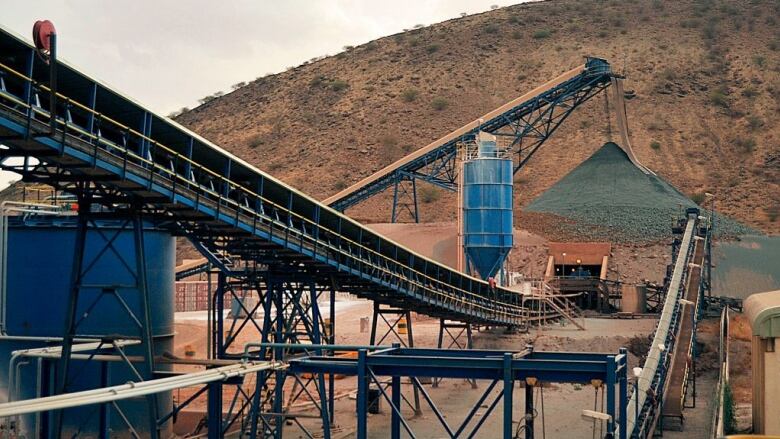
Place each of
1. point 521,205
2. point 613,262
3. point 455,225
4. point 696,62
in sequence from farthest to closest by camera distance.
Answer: point 696,62
point 521,205
point 455,225
point 613,262

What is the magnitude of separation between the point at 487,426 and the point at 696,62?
75.2 m

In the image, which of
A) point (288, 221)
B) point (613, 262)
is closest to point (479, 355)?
point (288, 221)

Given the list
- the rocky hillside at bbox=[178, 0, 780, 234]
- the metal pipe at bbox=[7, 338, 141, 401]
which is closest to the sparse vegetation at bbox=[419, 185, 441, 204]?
the rocky hillside at bbox=[178, 0, 780, 234]

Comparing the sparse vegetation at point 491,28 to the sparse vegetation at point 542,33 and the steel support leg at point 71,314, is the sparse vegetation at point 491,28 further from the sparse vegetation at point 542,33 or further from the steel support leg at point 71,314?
the steel support leg at point 71,314

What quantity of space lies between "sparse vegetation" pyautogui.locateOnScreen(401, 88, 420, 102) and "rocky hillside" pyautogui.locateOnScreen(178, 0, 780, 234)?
0.15m

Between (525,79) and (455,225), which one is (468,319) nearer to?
(455,225)

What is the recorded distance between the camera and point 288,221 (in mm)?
24734

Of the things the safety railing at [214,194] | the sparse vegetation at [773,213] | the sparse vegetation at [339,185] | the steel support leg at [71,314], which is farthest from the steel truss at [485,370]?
the sparse vegetation at [339,185]

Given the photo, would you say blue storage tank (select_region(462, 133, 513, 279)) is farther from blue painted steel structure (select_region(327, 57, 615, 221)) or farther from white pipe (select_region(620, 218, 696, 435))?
blue painted steel structure (select_region(327, 57, 615, 221))

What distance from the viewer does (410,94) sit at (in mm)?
99625

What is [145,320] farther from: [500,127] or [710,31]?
[710,31]

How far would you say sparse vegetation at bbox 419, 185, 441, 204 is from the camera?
272 feet

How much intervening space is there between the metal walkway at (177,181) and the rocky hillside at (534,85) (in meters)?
48.6

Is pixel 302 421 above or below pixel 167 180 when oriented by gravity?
below
